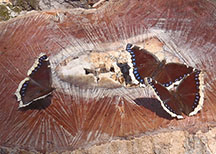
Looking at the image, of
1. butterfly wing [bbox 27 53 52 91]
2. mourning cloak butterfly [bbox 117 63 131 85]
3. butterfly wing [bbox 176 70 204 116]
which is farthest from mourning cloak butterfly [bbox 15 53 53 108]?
butterfly wing [bbox 176 70 204 116]

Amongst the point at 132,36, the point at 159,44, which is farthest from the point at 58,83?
the point at 159,44

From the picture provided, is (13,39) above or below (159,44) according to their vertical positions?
above

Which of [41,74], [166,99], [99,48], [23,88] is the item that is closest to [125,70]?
[99,48]

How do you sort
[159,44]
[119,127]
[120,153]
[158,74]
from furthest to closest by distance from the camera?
1. [159,44]
2. [158,74]
3. [119,127]
4. [120,153]

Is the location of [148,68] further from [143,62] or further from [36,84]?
[36,84]

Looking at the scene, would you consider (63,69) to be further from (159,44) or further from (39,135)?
(159,44)

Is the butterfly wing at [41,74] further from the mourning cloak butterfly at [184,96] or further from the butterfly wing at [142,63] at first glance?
the mourning cloak butterfly at [184,96]

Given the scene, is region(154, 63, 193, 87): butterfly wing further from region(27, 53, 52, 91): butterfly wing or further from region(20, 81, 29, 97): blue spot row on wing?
region(20, 81, 29, 97): blue spot row on wing
